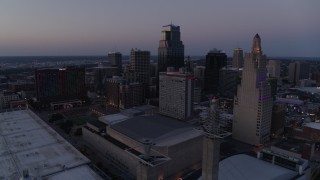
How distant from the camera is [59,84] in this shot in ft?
456

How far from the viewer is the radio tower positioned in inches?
1681

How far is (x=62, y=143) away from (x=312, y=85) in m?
184

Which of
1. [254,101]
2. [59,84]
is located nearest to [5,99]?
[59,84]

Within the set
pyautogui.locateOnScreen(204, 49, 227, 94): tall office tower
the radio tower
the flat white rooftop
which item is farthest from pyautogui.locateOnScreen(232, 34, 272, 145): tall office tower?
pyautogui.locateOnScreen(204, 49, 227, 94): tall office tower

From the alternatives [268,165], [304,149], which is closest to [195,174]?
[268,165]

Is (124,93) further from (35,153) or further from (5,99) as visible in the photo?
(35,153)

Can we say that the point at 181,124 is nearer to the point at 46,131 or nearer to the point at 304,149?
the point at 304,149

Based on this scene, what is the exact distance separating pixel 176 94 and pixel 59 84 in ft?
219

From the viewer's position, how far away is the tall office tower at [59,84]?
133625 millimetres

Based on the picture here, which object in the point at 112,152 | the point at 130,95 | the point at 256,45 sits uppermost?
the point at 256,45

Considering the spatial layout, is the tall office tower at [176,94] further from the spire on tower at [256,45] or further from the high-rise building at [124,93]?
the spire on tower at [256,45]

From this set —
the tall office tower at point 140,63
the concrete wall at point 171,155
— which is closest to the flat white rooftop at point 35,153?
the concrete wall at point 171,155

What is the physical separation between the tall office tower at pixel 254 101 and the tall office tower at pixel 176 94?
2282cm

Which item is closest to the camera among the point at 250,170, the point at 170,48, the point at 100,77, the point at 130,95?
the point at 250,170
